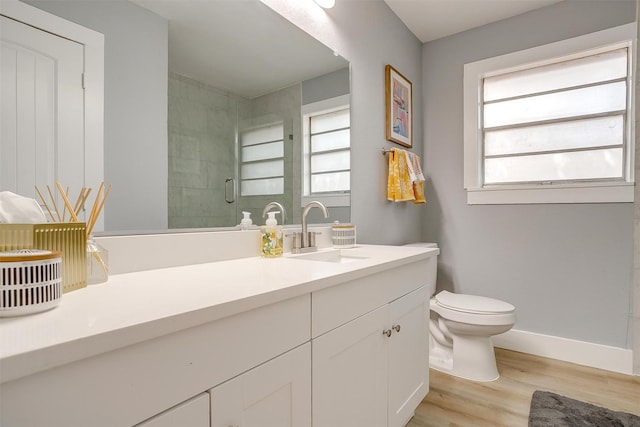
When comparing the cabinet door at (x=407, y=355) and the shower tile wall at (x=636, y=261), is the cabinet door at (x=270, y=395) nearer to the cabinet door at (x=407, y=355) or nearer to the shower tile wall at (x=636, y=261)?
the cabinet door at (x=407, y=355)

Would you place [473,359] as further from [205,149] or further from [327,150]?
[205,149]

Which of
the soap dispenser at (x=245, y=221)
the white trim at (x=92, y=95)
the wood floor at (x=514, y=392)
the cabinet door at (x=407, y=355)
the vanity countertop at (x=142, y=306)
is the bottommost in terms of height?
the wood floor at (x=514, y=392)

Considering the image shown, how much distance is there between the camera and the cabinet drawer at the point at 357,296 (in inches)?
36.5

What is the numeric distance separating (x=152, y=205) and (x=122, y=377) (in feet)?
2.09

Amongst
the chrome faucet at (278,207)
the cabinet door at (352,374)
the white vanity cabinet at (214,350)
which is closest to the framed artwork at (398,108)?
the chrome faucet at (278,207)

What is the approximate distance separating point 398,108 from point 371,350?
71.4 inches

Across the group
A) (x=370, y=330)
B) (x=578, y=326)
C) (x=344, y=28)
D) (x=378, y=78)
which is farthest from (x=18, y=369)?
(x=578, y=326)

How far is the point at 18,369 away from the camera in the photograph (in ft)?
1.30

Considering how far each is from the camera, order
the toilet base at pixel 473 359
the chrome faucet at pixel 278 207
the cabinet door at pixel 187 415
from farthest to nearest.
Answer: the toilet base at pixel 473 359 → the chrome faucet at pixel 278 207 → the cabinet door at pixel 187 415

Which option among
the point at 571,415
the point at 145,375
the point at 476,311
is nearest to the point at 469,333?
the point at 476,311

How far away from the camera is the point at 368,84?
2.13m

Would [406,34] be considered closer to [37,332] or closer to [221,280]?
[221,280]

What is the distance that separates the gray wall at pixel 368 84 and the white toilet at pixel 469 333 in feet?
1.98

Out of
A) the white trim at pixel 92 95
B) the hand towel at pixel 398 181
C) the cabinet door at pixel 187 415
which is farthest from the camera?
the hand towel at pixel 398 181
